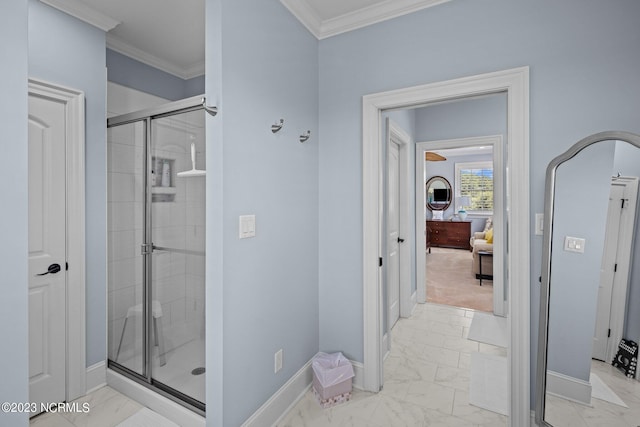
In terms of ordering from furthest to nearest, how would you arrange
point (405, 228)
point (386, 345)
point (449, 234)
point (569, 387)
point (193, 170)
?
point (449, 234) → point (405, 228) → point (386, 345) → point (193, 170) → point (569, 387)

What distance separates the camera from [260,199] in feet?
5.93

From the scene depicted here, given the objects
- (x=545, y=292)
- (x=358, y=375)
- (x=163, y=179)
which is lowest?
(x=358, y=375)

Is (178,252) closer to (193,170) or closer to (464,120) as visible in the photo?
(193,170)

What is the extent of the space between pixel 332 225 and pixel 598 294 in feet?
5.16

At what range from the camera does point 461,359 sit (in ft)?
8.79

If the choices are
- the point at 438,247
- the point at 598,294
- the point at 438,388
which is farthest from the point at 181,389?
the point at 438,247

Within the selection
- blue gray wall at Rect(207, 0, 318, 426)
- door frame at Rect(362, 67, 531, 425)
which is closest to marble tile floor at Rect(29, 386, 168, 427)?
blue gray wall at Rect(207, 0, 318, 426)

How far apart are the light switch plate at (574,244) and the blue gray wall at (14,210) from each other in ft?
7.53

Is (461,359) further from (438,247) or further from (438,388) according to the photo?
(438,247)

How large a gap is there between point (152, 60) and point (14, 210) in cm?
268

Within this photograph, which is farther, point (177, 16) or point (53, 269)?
point (177, 16)

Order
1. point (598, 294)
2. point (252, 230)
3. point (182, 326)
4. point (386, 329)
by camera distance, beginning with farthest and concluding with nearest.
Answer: point (386, 329), point (182, 326), point (252, 230), point (598, 294)

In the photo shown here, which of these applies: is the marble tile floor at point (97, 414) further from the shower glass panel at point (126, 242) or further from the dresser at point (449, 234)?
the dresser at point (449, 234)

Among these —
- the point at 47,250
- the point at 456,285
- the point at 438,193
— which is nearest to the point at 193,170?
the point at 47,250
